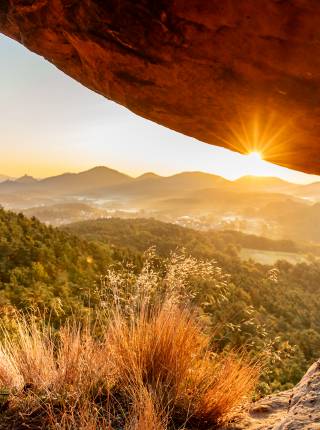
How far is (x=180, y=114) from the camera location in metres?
3.85

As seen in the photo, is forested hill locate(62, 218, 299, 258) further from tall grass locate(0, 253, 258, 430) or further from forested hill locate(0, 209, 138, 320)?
tall grass locate(0, 253, 258, 430)

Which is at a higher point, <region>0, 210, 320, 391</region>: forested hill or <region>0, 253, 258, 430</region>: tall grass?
<region>0, 253, 258, 430</region>: tall grass

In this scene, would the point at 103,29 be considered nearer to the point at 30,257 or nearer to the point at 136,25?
the point at 136,25

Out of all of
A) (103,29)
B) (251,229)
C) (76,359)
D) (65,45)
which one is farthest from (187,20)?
(251,229)

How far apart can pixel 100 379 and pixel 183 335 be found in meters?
0.81

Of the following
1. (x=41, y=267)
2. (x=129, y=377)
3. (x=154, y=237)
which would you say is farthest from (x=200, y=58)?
(x=154, y=237)

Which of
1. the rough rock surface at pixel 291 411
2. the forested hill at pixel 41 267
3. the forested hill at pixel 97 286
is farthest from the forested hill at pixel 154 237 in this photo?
the rough rock surface at pixel 291 411

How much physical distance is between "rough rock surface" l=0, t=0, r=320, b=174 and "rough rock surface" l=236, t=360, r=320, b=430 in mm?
2189

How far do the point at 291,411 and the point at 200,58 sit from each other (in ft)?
9.09

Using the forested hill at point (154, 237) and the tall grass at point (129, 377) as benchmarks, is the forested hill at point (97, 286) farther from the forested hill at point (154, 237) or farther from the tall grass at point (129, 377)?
the forested hill at point (154, 237)

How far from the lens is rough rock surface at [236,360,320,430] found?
104 inches

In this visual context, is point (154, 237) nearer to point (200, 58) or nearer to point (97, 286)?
point (97, 286)

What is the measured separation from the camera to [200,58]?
3.02 meters

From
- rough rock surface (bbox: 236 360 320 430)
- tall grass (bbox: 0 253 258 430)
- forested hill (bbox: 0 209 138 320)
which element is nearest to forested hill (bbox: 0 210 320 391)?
forested hill (bbox: 0 209 138 320)
